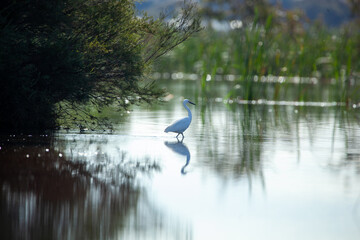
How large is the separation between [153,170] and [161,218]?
1997 mm

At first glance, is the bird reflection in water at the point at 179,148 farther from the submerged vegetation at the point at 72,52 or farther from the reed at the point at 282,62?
the reed at the point at 282,62

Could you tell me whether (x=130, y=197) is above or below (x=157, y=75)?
below

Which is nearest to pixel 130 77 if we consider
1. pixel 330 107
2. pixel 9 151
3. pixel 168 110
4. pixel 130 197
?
pixel 9 151

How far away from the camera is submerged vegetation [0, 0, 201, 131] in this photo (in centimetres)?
913

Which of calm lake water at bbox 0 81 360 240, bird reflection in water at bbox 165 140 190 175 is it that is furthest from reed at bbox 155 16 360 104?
calm lake water at bbox 0 81 360 240

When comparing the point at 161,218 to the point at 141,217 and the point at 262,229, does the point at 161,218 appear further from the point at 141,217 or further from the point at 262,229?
the point at 262,229

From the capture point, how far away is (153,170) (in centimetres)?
742

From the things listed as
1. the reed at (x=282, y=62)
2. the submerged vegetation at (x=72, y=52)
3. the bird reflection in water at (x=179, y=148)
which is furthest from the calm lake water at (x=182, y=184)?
the reed at (x=282, y=62)

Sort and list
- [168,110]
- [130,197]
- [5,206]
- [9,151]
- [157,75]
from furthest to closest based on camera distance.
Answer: [157,75] < [168,110] < [9,151] < [130,197] < [5,206]

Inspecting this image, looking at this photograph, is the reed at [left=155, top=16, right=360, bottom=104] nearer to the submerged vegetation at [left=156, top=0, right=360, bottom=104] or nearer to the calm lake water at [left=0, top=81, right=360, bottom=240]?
the submerged vegetation at [left=156, top=0, right=360, bottom=104]

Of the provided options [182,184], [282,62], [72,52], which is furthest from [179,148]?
[282,62]

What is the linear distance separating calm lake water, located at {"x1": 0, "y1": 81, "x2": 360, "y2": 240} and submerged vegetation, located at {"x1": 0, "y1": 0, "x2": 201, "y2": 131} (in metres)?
0.60

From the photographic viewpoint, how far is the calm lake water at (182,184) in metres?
5.19

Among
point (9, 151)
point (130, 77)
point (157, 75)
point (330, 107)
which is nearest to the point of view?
point (9, 151)
